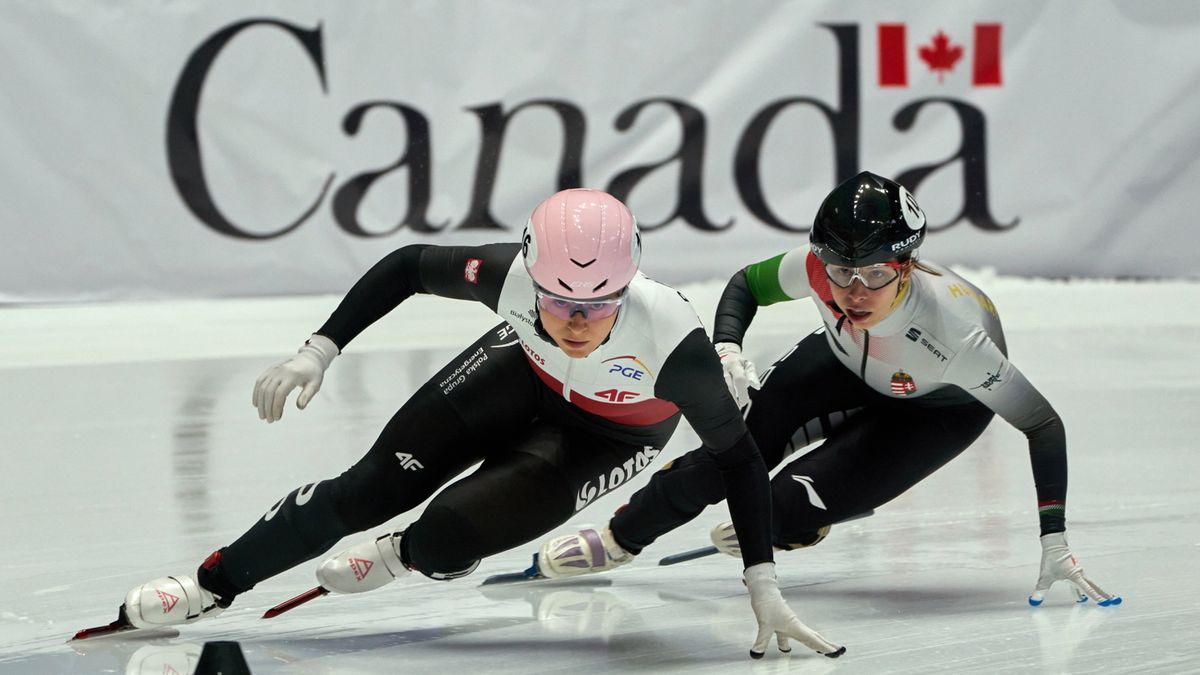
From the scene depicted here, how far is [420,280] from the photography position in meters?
3.15

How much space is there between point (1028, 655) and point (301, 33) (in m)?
5.74

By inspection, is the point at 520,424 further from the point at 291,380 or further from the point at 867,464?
the point at 867,464

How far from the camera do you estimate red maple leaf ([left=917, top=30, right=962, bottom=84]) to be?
8188 millimetres

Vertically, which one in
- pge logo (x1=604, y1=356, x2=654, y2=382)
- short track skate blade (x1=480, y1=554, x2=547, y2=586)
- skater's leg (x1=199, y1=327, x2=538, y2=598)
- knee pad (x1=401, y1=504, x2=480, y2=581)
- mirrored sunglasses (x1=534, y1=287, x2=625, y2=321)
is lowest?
short track skate blade (x1=480, y1=554, x2=547, y2=586)

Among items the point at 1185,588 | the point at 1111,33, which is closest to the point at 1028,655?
the point at 1185,588

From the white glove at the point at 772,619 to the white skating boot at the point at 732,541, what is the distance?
0.65 m

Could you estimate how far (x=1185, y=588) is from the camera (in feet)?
10.4

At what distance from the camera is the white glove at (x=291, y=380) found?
2844 mm

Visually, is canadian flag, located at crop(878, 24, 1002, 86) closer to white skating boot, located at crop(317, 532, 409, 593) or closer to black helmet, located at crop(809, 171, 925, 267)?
black helmet, located at crop(809, 171, 925, 267)

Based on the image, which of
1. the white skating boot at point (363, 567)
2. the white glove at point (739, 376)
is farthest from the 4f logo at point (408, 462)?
the white glove at point (739, 376)

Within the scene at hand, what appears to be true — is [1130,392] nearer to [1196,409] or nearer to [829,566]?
[1196,409]

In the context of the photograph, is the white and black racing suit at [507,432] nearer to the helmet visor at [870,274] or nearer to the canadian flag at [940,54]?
the helmet visor at [870,274]

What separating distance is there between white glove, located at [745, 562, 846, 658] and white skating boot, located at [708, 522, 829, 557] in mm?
647

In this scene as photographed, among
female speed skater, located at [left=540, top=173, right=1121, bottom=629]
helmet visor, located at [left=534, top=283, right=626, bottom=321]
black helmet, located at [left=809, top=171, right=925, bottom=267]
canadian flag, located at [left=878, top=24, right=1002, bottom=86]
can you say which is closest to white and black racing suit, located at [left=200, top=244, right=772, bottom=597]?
helmet visor, located at [left=534, top=283, right=626, bottom=321]
